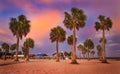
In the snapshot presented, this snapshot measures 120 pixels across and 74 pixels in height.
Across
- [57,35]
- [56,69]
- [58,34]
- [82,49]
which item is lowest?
[56,69]

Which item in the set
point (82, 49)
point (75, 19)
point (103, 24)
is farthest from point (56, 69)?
point (82, 49)

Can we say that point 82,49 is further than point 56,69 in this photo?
Yes

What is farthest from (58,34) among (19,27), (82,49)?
(82,49)

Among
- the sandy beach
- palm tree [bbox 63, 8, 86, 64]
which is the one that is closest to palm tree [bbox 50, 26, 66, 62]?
palm tree [bbox 63, 8, 86, 64]

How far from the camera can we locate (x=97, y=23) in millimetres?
35781

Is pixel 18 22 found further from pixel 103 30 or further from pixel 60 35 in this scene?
pixel 103 30

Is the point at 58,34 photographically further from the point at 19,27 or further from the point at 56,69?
the point at 56,69

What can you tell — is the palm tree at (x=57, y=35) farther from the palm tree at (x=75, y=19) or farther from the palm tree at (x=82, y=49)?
the palm tree at (x=82, y=49)

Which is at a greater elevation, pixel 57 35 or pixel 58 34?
pixel 58 34

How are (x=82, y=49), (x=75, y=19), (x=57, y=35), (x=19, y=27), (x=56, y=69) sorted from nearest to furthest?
(x=56, y=69)
(x=75, y=19)
(x=19, y=27)
(x=57, y=35)
(x=82, y=49)

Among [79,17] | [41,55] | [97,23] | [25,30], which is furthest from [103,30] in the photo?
[41,55]

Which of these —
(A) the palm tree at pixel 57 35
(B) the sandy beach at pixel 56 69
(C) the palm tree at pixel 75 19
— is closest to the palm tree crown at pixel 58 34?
(A) the palm tree at pixel 57 35

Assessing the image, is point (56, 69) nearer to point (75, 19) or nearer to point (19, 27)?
point (75, 19)

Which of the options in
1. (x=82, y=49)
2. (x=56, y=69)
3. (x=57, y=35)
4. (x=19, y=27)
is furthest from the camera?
(x=82, y=49)
